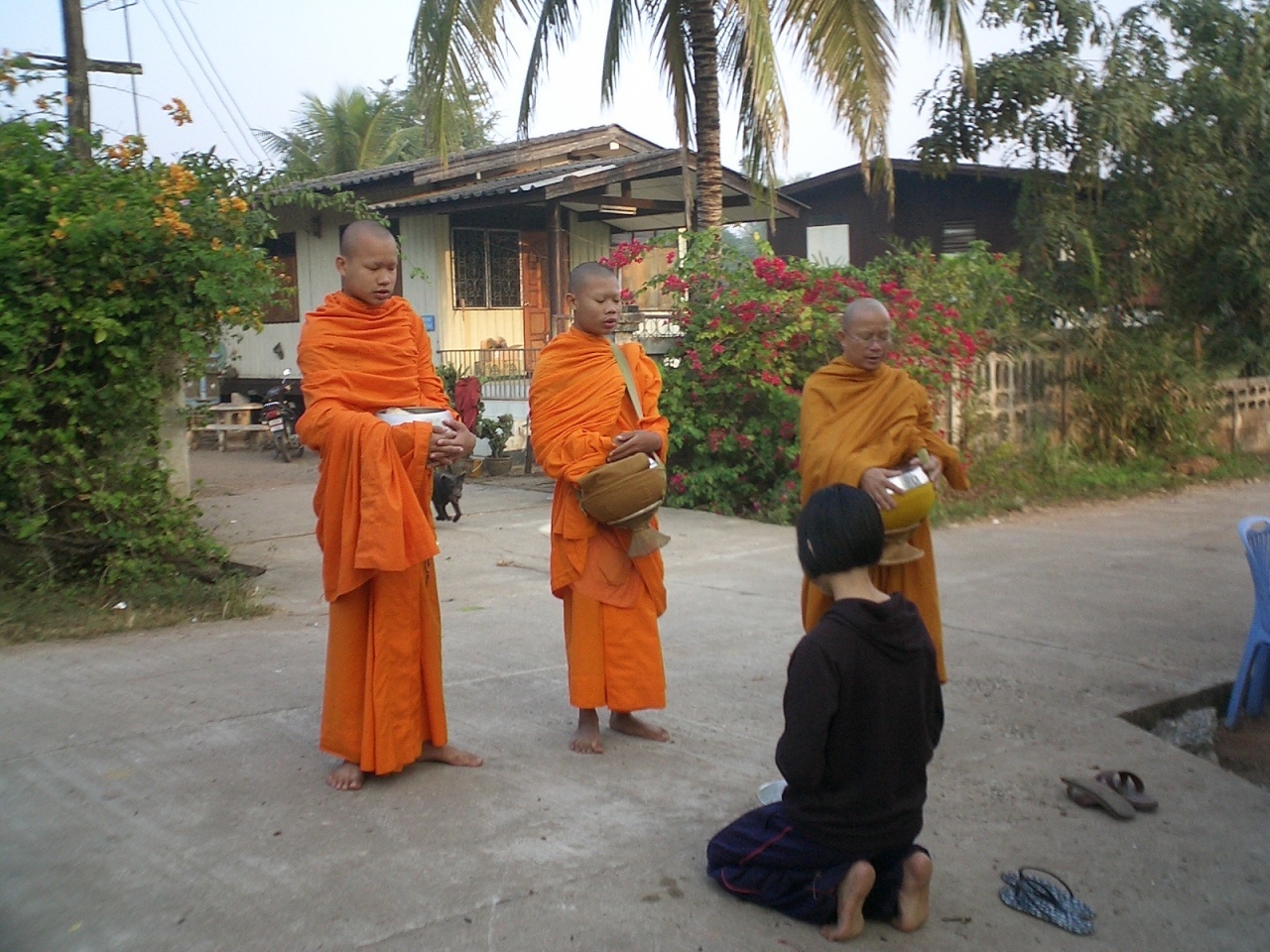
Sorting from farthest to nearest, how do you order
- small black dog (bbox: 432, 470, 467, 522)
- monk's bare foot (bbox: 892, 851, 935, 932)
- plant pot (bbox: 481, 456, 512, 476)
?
plant pot (bbox: 481, 456, 512, 476) < small black dog (bbox: 432, 470, 467, 522) < monk's bare foot (bbox: 892, 851, 935, 932)

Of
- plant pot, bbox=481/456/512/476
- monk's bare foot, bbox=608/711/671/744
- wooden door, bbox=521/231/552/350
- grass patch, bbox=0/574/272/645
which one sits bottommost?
monk's bare foot, bbox=608/711/671/744

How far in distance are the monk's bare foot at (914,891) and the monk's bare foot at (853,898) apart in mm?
103

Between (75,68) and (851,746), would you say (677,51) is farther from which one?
(851,746)

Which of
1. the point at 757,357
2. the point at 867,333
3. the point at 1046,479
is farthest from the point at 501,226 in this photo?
the point at 867,333

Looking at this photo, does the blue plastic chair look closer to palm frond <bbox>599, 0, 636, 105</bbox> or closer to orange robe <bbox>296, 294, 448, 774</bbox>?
orange robe <bbox>296, 294, 448, 774</bbox>

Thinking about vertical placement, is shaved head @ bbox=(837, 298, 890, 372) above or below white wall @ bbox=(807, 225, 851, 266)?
below

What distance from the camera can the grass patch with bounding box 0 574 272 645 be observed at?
6.17 meters

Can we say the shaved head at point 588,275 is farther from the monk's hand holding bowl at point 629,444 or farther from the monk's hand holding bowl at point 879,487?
the monk's hand holding bowl at point 879,487

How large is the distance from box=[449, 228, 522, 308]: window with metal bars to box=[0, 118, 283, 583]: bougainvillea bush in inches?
389

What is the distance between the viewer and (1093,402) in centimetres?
1271

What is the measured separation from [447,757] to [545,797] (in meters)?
0.46

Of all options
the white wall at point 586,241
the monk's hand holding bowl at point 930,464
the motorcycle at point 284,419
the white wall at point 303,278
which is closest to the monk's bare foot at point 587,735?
the monk's hand holding bowl at point 930,464

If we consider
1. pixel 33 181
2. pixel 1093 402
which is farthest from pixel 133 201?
pixel 1093 402

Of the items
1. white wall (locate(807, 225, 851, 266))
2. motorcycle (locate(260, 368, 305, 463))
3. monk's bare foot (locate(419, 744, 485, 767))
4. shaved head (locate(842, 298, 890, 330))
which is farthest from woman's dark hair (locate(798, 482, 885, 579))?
white wall (locate(807, 225, 851, 266))
